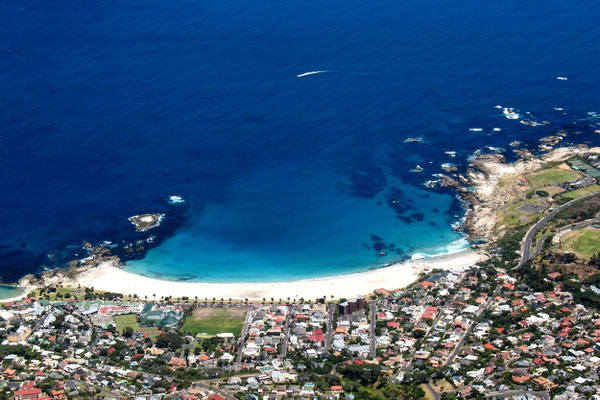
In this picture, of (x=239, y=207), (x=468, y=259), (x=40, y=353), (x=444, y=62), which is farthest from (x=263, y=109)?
(x=40, y=353)

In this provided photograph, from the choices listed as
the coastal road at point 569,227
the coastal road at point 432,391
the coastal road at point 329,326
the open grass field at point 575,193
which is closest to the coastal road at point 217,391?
the coastal road at point 329,326

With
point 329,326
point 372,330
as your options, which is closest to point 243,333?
point 329,326

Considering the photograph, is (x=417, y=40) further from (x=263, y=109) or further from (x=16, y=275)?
(x=16, y=275)

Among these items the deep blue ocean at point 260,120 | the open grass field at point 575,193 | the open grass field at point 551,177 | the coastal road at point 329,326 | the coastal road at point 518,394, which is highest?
the deep blue ocean at point 260,120

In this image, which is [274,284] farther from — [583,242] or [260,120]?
[260,120]

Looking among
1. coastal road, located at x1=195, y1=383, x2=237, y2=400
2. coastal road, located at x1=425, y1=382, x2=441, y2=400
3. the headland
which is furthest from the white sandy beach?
coastal road, located at x1=425, y1=382, x2=441, y2=400

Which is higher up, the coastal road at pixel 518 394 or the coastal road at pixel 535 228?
the coastal road at pixel 535 228

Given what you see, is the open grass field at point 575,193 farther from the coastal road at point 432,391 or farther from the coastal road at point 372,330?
the coastal road at point 432,391
